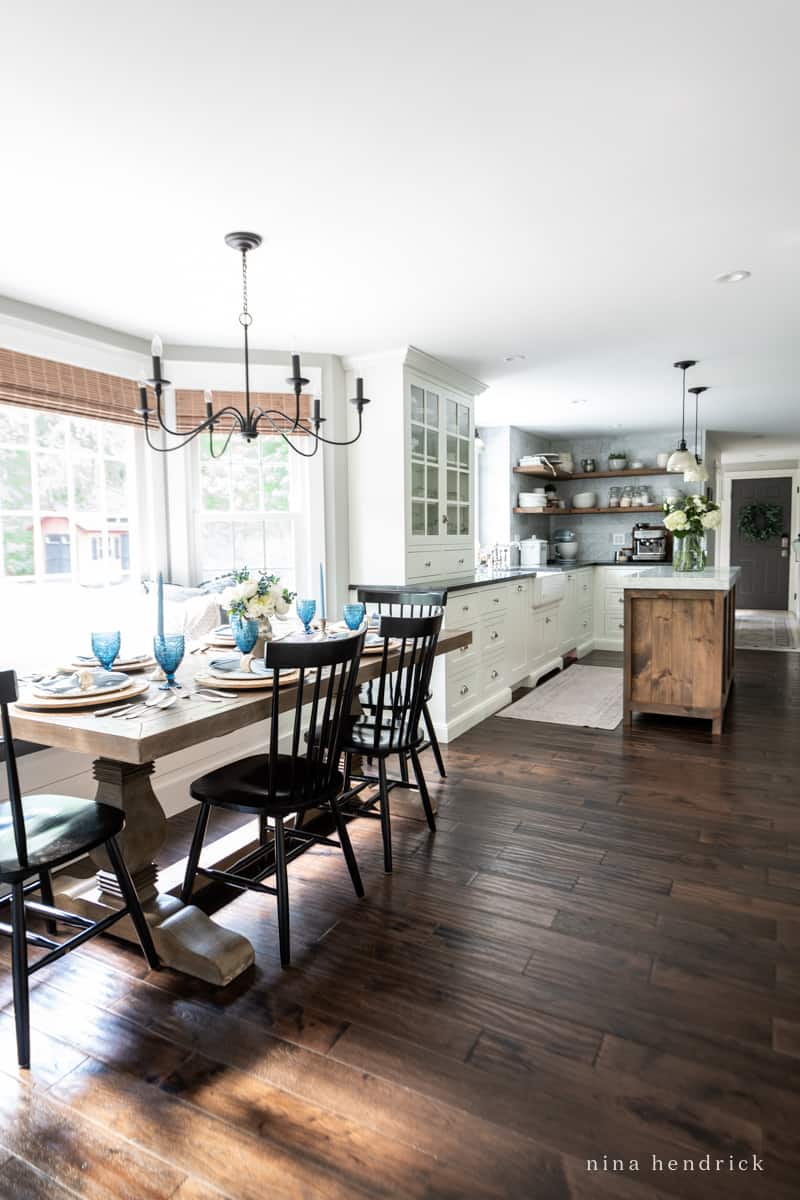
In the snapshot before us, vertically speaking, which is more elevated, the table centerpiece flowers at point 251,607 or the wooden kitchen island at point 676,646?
the table centerpiece flowers at point 251,607

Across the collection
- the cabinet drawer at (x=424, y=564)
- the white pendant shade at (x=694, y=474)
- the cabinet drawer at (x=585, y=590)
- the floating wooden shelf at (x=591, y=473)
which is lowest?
the cabinet drawer at (x=585, y=590)

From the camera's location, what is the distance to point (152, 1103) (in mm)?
1531

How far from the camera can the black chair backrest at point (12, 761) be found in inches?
61.5

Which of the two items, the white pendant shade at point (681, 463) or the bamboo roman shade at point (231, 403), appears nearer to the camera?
the bamboo roman shade at point (231, 403)

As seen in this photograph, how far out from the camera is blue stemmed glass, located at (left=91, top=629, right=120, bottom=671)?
2258mm

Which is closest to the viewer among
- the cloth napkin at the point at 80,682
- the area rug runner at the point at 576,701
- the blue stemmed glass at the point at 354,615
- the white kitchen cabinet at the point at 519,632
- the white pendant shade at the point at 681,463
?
the cloth napkin at the point at 80,682

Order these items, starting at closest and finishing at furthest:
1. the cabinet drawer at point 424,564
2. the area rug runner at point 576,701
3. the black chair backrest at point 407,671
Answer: the black chair backrest at point 407,671 → the cabinet drawer at point 424,564 → the area rug runner at point 576,701

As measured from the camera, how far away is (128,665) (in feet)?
8.16

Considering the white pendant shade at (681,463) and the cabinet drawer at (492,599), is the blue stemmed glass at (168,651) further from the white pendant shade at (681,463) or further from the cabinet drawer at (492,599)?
the white pendant shade at (681,463)

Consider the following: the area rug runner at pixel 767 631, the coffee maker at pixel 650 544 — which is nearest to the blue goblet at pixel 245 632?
the coffee maker at pixel 650 544

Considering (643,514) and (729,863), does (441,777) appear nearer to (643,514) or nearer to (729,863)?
(729,863)

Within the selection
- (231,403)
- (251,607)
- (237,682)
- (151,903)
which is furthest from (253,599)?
(231,403)

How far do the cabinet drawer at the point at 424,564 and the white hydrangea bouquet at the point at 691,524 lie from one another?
1.54 m

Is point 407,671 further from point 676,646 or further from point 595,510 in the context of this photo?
point 595,510
